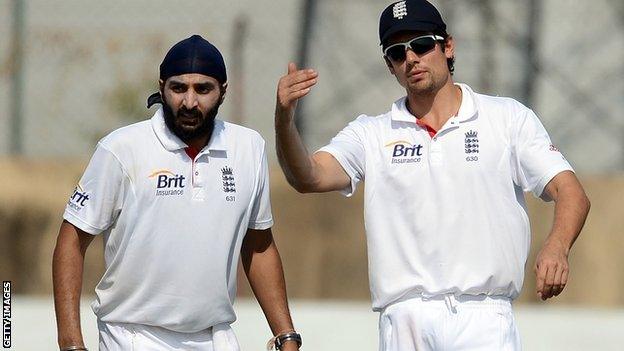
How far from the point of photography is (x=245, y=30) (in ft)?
34.7

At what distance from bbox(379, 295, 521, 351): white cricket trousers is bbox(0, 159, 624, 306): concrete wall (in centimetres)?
488

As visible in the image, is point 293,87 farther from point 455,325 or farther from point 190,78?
point 455,325

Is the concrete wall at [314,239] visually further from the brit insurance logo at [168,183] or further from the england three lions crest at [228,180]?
the brit insurance logo at [168,183]

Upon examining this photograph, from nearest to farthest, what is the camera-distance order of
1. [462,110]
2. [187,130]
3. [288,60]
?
[187,130] < [462,110] < [288,60]


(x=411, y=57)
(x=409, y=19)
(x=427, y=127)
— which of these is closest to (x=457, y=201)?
(x=427, y=127)

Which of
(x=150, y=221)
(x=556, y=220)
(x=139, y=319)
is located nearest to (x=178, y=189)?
(x=150, y=221)

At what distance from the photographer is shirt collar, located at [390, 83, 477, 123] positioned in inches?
201

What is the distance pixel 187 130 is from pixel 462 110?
100cm

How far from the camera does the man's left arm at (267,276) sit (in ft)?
17.2

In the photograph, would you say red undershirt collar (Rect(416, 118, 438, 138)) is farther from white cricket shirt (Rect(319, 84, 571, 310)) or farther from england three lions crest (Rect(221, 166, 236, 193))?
england three lions crest (Rect(221, 166, 236, 193))

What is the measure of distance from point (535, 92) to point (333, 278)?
2119 millimetres

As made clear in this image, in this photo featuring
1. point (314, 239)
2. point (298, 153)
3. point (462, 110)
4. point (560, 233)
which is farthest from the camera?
point (314, 239)

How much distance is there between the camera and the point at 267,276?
5281mm

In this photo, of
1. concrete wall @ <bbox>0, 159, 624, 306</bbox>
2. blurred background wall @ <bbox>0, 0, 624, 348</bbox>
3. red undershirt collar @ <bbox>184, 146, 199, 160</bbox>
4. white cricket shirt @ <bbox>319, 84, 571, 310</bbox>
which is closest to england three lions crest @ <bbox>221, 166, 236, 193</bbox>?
red undershirt collar @ <bbox>184, 146, 199, 160</bbox>
